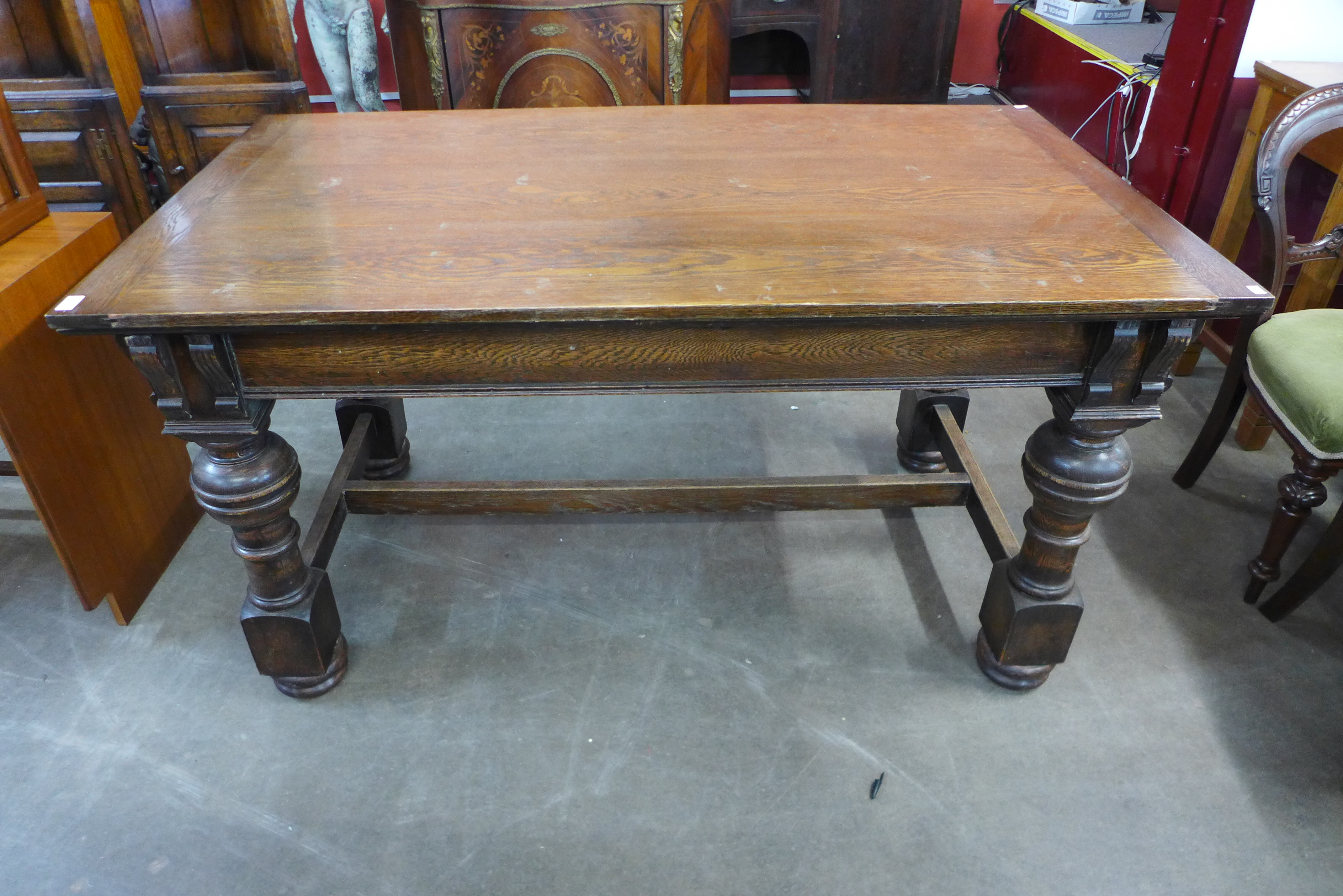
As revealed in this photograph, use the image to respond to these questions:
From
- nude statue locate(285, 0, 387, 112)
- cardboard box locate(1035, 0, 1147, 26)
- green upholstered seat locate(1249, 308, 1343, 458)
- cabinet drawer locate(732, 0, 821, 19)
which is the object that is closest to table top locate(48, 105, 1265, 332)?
green upholstered seat locate(1249, 308, 1343, 458)

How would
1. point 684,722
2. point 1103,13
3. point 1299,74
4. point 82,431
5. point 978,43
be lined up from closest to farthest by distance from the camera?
point 684,722, point 82,431, point 1299,74, point 1103,13, point 978,43

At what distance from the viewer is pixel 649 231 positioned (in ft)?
4.97

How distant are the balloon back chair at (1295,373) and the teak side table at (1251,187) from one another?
0.25 m

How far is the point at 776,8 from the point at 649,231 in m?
2.95

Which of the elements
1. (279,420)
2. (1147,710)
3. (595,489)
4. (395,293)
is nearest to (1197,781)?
(1147,710)

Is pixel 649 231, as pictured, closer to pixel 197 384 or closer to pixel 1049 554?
pixel 197 384

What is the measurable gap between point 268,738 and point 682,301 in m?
1.14

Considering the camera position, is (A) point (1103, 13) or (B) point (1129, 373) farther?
(A) point (1103, 13)

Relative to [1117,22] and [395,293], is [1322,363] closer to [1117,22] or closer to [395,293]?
[395,293]

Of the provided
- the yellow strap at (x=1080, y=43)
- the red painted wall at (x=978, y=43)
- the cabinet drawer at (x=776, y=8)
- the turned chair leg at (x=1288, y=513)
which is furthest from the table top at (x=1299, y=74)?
the red painted wall at (x=978, y=43)

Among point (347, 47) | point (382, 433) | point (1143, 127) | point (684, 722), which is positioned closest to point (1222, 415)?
point (1143, 127)

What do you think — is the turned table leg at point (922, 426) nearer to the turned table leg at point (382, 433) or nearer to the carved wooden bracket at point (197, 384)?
the turned table leg at point (382, 433)

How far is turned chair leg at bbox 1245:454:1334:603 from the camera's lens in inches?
73.1

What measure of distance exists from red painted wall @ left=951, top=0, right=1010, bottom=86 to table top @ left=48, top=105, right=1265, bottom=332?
120 inches
